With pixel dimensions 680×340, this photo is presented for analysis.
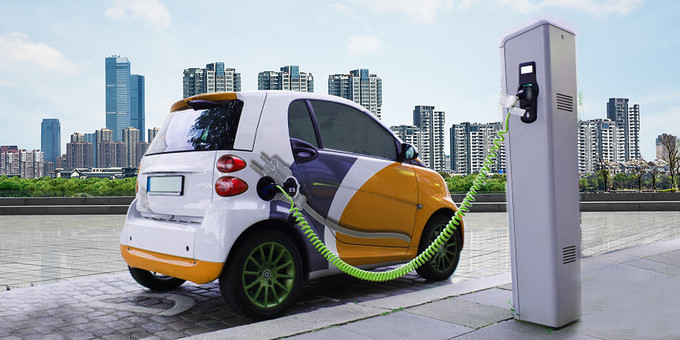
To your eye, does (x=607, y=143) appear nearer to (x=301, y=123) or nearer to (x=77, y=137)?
(x=301, y=123)

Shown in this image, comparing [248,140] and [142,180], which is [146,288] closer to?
[142,180]

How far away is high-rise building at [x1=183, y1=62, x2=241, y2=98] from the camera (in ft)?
210

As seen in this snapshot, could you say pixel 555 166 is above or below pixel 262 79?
below

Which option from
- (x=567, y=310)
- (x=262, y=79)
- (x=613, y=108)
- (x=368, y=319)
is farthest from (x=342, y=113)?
(x=262, y=79)

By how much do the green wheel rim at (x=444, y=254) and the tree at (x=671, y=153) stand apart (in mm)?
31363

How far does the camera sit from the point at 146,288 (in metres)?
5.42

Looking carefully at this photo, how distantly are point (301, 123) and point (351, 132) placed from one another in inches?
26.0

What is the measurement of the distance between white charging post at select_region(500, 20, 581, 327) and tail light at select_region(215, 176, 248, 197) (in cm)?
193

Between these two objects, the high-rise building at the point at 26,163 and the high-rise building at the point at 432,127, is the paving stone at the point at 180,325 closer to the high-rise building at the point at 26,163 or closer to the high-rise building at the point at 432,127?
the high-rise building at the point at 432,127

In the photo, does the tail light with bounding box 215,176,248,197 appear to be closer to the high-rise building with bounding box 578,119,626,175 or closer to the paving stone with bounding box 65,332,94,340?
the paving stone with bounding box 65,332,94,340

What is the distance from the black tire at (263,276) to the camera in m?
3.94

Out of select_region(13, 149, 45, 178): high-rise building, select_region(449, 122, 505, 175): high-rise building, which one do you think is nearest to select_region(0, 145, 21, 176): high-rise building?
select_region(13, 149, 45, 178): high-rise building

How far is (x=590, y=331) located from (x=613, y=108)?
38.8m

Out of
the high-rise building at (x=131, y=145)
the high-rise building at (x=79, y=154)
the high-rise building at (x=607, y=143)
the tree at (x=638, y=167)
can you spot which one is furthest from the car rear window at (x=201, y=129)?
the high-rise building at (x=79, y=154)
